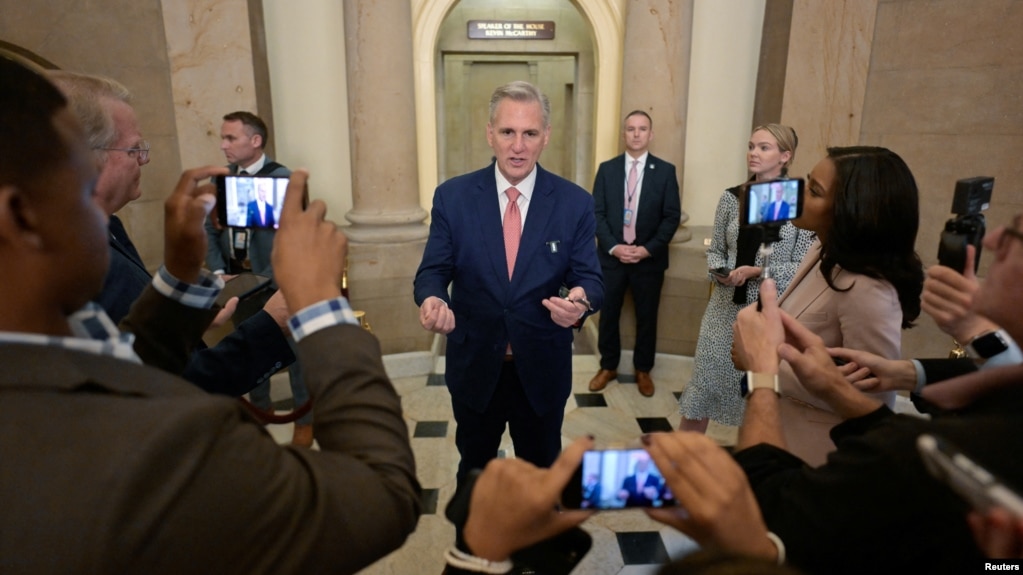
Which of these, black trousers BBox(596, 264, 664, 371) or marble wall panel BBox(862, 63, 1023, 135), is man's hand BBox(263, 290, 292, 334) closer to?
black trousers BBox(596, 264, 664, 371)

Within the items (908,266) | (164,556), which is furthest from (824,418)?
(164,556)

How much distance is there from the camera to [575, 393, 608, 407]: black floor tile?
15.1 feet

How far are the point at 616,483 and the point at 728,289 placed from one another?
2.84 m

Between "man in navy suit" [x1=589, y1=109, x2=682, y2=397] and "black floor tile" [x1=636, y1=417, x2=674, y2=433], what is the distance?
0.39m

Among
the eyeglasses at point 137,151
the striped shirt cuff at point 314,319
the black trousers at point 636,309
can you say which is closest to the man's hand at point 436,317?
the eyeglasses at point 137,151

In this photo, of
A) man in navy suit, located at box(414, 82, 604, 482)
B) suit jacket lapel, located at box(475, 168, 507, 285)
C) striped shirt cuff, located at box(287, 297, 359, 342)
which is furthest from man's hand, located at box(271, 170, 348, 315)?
suit jacket lapel, located at box(475, 168, 507, 285)

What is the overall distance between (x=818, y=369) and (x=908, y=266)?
31.3 inches

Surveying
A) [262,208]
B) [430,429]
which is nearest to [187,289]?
[262,208]

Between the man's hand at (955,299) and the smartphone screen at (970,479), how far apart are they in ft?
4.11

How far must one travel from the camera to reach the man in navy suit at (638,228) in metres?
4.64

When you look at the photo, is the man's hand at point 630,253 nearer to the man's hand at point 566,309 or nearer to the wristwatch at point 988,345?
the man's hand at point 566,309

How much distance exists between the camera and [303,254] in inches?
40.3

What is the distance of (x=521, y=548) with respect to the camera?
953 mm

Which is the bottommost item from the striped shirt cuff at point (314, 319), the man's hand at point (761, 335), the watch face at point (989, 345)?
the watch face at point (989, 345)
